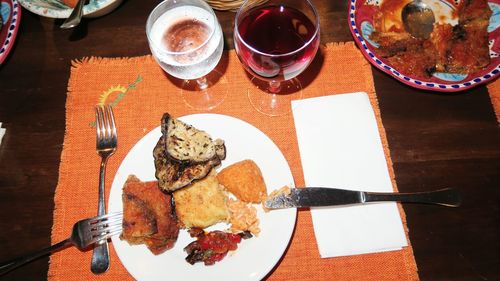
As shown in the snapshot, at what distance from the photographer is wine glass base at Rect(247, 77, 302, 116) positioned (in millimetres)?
1389

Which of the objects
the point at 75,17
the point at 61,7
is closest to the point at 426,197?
the point at 75,17

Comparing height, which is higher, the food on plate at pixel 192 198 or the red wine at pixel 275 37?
the red wine at pixel 275 37

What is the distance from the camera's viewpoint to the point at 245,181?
1.14m

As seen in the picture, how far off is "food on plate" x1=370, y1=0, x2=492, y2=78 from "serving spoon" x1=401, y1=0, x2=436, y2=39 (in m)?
0.03

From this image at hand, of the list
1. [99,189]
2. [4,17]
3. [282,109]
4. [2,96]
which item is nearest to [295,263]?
[282,109]

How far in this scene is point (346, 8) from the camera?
1.56 metres

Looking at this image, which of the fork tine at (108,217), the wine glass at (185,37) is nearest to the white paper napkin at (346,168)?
the wine glass at (185,37)

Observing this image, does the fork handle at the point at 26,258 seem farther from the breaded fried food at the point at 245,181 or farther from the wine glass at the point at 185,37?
the wine glass at the point at 185,37

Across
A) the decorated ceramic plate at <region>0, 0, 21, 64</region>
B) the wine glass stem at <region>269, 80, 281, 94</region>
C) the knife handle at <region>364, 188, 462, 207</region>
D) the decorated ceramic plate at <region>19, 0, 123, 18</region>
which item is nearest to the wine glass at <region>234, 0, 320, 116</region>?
the wine glass stem at <region>269, 80, 281, 94</region>

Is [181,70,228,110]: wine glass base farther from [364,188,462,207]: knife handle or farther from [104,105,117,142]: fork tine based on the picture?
[364,188,462,207]: knife handle

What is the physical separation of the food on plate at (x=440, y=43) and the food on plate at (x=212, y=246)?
0.91 metres

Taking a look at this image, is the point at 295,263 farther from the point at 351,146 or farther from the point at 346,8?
the point at 346,8

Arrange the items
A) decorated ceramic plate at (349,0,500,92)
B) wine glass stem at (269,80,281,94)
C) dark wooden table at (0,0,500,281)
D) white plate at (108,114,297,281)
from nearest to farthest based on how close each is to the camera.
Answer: white plate at (108,114,297,281), dark wooden table at (0,0,500,281), decorated ceramic plate at (349,0,500,92), wine glass stem at (269,80,281,94)

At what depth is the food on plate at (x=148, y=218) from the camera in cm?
108
